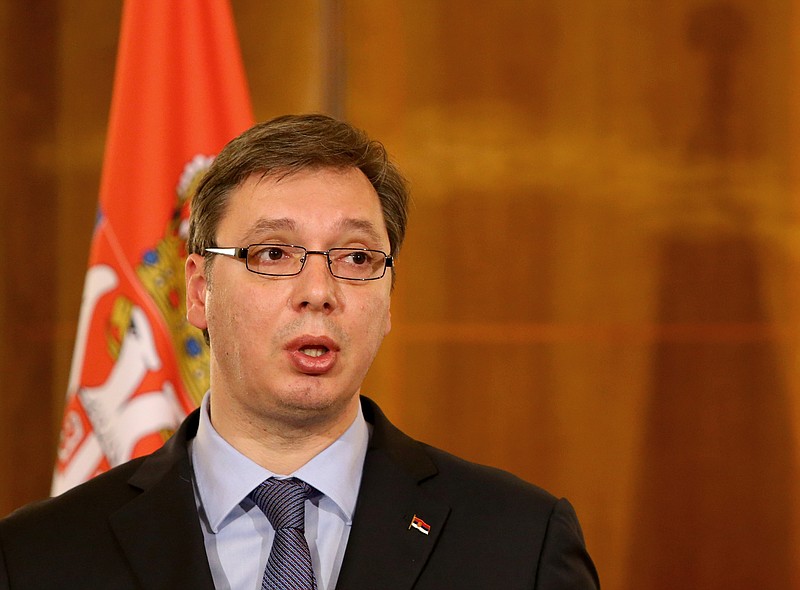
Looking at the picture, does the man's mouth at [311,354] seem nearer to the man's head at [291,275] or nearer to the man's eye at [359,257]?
the man's head at [291,275]

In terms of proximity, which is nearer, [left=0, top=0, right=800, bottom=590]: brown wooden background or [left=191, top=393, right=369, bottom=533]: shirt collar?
[left=191, top=393, right=369, bottom=533]: shirt collar

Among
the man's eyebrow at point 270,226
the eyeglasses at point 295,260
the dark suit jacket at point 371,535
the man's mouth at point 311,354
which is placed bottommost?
the dark suit jacket at point 371,535

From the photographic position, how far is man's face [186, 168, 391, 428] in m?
1.61

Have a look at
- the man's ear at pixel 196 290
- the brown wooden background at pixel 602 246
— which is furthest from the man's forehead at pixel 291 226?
the brown wooden background at pixel 602 246

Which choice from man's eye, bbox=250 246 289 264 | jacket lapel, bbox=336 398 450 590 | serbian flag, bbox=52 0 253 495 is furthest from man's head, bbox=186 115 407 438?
serbian flag, bbox=52 0 253 495

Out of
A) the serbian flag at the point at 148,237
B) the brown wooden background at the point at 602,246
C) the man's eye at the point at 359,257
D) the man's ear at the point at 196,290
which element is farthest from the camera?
the brown wooden background at the point at 602,246

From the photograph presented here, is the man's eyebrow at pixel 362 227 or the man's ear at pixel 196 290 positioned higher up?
the man's eyebrow at pixel 362 227

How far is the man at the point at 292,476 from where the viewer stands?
1.60 meters

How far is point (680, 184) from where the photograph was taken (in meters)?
3.12

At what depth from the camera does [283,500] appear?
165 cm

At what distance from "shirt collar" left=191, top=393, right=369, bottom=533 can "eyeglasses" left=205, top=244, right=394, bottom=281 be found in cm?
27

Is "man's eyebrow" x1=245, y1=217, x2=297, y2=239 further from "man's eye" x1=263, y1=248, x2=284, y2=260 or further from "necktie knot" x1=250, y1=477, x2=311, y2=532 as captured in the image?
"necktie knot" x1=250, y1=477, x2=311, y2=532

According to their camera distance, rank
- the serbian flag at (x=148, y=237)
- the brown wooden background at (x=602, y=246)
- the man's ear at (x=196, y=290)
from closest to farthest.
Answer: the man's ear at (x=196, y=290) → the serbian flag at (x=148, y=237) → the brown wooden background at (x=602, y=246)

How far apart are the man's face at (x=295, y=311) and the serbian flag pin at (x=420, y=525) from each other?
0.21 meters
